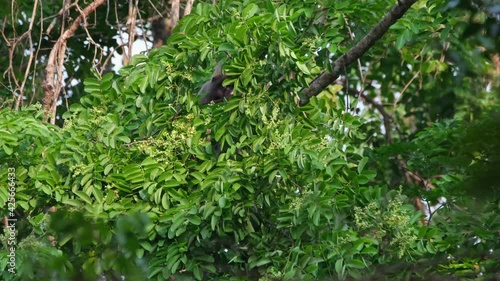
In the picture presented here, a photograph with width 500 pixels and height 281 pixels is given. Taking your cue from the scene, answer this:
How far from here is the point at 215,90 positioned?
5023 millimetres

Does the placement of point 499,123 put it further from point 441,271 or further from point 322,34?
point 322,34

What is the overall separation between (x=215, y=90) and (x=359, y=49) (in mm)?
773

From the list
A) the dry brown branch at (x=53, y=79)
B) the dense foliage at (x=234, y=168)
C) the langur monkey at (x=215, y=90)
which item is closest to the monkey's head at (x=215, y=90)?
the langur monkey at (x=215, y=90)

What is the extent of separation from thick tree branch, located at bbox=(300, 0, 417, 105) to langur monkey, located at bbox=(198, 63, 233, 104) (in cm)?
40

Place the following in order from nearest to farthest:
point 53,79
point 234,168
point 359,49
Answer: point 234,168 → point 359,49 → point 53,79

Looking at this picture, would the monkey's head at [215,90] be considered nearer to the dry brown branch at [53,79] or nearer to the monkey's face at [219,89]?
the monkey's face at [219,89]

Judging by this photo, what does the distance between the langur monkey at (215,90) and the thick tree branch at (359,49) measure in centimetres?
40

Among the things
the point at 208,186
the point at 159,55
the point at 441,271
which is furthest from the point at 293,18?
the point at 441,271

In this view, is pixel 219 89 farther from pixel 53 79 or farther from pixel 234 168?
pixel 53 79

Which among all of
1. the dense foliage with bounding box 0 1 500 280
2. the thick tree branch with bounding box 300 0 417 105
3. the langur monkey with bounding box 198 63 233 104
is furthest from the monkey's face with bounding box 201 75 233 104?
the thick tree branch with bounding box 300 0 417 105

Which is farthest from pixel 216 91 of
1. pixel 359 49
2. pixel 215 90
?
pixel 359 49

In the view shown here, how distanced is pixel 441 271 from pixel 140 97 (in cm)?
189

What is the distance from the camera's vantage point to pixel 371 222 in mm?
4254

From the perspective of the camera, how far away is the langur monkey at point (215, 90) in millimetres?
4988
